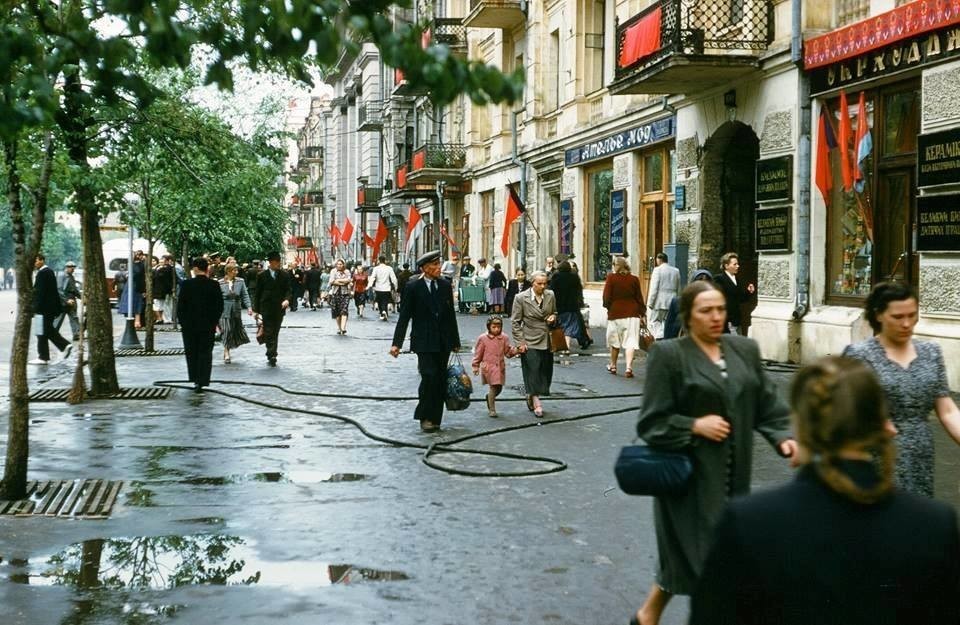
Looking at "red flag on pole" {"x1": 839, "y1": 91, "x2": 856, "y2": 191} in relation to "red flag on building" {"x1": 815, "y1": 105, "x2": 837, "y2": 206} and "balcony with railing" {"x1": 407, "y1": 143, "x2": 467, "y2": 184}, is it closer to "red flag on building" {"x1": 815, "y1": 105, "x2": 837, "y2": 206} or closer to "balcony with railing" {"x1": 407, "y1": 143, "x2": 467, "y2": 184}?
"red flag on building" {"x1": 815, "y1": 105, "x2": 837, "y2": 206}

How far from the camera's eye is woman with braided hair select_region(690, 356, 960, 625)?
2.54 meters

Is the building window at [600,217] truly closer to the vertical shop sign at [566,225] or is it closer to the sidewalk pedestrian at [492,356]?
the vertical shop sign at [566,225]

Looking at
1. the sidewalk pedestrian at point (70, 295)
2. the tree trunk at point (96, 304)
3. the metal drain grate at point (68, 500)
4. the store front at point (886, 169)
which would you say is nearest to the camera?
the metal drain grate at point (68, 500)

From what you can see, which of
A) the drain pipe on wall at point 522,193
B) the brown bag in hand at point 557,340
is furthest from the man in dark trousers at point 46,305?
the drain pipe on wall at point 522,193

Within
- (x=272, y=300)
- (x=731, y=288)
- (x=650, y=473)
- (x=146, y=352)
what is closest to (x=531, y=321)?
(x=731, y=288)

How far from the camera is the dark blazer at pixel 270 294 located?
2033 centimetres

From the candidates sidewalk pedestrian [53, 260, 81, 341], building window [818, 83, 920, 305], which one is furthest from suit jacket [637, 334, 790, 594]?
sidewalk pedestrian [53, 260, 81, 341]

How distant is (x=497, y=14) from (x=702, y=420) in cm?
2981

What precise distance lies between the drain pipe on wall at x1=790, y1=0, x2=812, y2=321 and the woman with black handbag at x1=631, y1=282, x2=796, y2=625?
1330cm

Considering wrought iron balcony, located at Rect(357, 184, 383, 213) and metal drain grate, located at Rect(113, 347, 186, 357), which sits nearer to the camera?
metal drain grate, located at Rect(113, 347, 186, 357)

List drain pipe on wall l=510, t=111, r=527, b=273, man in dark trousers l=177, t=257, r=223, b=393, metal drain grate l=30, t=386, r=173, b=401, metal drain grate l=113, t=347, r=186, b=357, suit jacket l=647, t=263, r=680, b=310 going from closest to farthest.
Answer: metal drain grate l=30, t=386, r=173, b=401 → man in dark trousers l=177, t=257, r=223, b=393 → suit jacket l=647, t=263, r=680, b=310 → metal drain grate l=113, t=347, r=186, b=357 → drain pipe on wall l=510, t=111, r=527, b=273

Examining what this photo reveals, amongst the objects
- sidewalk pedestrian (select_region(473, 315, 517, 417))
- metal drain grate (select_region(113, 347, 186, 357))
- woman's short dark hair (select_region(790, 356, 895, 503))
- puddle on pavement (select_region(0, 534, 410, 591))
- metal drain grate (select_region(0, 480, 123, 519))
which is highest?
woman's short dark hair (select_region(790, 356, 895, 503))

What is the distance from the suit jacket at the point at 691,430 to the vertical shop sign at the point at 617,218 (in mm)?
21360

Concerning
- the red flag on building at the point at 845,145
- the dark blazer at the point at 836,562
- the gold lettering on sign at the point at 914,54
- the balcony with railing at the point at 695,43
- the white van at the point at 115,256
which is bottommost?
the dark blazer at the point at 836,562
